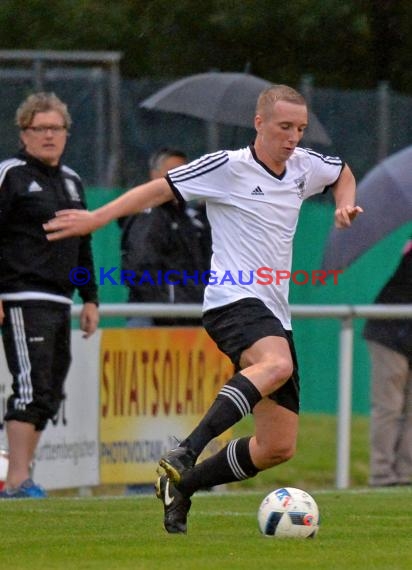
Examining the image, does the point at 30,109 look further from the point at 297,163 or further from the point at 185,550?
the point at 185,550

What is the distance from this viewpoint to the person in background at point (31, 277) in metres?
10.4

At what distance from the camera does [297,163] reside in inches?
343

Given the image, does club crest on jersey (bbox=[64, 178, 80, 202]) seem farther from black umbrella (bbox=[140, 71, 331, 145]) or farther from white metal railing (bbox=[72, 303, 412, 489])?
black umbrella (bbox=[140, 71, 331, 145])

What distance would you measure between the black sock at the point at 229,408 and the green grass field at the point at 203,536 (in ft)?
1.56

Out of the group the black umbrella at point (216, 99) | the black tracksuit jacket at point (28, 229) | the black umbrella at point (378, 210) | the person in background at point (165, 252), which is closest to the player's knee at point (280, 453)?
the black tracksuit jacket at point (28, 229)

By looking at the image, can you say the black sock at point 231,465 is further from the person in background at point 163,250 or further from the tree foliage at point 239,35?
the tree foliage at point 239,35

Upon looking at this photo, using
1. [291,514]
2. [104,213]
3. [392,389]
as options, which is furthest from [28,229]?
[392,389]

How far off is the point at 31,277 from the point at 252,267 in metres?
2.36

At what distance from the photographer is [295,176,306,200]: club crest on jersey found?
340 inches

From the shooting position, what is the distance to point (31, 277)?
10438 millimetres

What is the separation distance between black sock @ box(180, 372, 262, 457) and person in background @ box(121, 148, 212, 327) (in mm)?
4423

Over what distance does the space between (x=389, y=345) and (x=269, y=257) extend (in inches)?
180

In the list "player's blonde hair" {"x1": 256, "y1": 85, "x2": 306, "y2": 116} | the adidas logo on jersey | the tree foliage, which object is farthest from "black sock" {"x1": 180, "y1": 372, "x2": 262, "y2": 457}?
the tree foliage

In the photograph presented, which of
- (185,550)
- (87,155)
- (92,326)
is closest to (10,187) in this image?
(92,326)
